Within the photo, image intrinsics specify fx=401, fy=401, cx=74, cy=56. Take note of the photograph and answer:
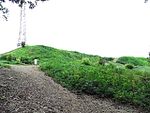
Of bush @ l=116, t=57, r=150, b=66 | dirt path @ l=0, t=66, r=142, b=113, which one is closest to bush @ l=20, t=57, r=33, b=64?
bush @ l=116, t=57, r=150, b=66

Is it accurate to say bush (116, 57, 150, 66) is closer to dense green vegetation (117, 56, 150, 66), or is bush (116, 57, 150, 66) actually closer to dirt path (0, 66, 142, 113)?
dense green vegetation (117, 56, 150, 66)

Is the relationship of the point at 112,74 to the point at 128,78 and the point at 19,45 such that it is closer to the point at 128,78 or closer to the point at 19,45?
the point at 128,78

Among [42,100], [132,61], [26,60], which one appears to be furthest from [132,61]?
[42,100]

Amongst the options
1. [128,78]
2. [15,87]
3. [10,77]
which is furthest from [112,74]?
[15,87]

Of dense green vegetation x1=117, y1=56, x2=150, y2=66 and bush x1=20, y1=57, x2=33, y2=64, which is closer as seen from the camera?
bush x1=20, y1=57, x2=33, y2=64

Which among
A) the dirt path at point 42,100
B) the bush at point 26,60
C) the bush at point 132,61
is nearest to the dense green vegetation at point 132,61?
the bush at point 132,61

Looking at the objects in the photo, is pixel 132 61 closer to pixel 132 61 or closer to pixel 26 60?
pixel 132 61

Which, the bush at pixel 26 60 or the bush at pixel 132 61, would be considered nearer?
the bush at pixel 26 60

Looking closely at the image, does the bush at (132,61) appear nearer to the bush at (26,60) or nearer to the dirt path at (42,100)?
the bush at (26,60)

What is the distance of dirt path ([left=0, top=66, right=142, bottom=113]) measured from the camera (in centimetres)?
1221

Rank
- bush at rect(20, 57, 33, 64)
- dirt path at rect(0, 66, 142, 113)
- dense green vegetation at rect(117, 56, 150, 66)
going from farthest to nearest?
dense green vegetation at rect(117, 56, 150, 66) < bush at rect(20, 57, 33, 64) < dirt path at rect(0, 66, 142, 113)

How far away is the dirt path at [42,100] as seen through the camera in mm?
12211

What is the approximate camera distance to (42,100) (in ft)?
44.7

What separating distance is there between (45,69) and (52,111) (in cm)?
1189
